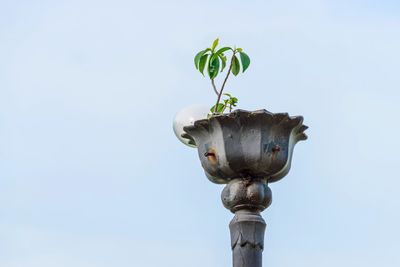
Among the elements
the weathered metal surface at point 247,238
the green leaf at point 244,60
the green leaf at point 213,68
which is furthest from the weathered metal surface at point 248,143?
the green leaf at point 244,60

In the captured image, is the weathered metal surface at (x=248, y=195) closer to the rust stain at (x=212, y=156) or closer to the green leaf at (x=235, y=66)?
the rust stain at (x=212, y=156)

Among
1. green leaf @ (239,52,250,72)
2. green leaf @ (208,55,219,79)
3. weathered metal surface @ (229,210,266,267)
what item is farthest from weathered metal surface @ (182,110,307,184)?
green leaf @ (239,52,250,72)

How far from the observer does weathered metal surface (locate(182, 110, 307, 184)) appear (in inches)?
307

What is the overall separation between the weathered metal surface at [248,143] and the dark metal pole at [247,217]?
0.08m

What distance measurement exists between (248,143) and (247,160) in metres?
0.12

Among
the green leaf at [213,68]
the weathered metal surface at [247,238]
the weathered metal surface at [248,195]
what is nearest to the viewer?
the weathered metal surface at [247,238]

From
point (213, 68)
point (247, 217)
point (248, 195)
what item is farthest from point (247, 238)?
point (213, 68)

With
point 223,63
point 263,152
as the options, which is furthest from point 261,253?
point 223,63

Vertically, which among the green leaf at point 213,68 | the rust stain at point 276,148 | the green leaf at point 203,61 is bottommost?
the rust stain at point 276,148

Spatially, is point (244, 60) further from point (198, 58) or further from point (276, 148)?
point (276, 148)

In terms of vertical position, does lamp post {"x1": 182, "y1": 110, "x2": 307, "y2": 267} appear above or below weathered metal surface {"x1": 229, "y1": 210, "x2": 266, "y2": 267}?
above

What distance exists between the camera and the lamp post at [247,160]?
780cm

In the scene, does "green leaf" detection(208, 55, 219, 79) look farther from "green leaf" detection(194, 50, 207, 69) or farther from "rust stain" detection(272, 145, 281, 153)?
"rust stain" detection(272, 145, 281, 153)

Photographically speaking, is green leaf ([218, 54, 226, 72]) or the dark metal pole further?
green leaf ([218, 54, 226, 72])
